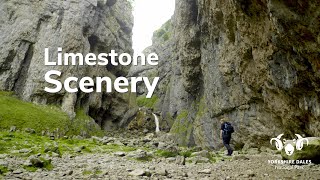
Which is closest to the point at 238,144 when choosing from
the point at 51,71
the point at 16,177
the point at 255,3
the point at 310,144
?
the point at 255,3

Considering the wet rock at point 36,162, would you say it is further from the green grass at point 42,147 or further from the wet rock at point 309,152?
the wet rock at point 309,152

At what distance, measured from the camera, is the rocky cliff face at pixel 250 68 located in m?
19.0

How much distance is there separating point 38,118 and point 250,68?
37.2 m

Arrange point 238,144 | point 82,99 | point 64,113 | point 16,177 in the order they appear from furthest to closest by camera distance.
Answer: point 82,99
point 64,113
point 238,144
point 16,177

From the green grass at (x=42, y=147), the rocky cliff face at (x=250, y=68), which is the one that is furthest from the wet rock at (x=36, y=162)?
the rocky cliff face at (x=250, y=68)

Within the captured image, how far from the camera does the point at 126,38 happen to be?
92625 mm

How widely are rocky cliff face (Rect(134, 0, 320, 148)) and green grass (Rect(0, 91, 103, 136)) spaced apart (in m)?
18.7

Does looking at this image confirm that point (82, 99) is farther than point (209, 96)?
Yes

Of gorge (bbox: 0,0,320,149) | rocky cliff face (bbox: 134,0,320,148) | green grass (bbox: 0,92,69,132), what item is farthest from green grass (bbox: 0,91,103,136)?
rocky cliff face (bbox: 134,0,320,148)

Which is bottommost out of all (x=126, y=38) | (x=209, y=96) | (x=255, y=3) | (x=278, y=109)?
(x=278, y=109)

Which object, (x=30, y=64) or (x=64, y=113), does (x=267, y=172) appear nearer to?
(x=64, y=113)

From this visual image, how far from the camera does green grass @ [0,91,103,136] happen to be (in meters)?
48.8

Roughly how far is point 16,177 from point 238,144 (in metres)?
29.9

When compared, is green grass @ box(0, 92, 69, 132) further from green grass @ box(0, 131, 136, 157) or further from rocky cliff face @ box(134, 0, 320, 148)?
rocky cliff face @ box(134, 0, 320, 148)
